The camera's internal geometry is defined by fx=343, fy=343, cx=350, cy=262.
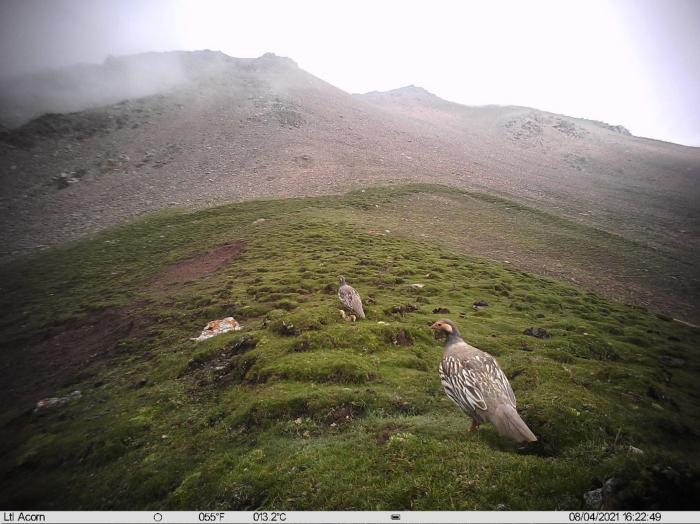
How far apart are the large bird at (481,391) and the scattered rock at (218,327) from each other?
11.9 m

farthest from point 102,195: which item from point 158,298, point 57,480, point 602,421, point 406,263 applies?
point 602,421

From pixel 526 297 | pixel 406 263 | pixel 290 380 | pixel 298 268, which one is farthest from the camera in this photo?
pixel 406 263

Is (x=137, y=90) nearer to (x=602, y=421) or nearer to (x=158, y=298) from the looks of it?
(x=158, y=298)

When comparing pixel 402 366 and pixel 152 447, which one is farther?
pixel 402 366

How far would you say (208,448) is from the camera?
10.1 metres

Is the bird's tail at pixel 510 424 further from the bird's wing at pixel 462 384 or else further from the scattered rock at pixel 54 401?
the scattered rock at pixel 54 401

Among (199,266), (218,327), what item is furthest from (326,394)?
(199,266)

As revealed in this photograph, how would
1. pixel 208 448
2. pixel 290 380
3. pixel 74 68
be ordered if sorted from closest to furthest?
pixel 208 448
pixel 290 380
pixel 74 68

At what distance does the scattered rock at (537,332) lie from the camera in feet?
56.8

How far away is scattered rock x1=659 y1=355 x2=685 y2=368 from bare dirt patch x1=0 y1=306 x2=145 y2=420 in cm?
2636

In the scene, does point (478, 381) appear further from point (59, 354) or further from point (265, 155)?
point (265, 155)

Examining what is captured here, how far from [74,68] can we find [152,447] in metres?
145

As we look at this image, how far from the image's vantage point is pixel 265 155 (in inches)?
2913

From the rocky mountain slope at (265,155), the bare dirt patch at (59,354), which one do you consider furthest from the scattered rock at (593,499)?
the rocky mountain slope at (265,155)
